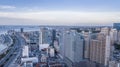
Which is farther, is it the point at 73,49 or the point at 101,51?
Result: the point at 73,49

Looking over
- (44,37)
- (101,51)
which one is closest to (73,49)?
(101,51)

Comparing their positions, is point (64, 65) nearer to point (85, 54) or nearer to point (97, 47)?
point (85, 54)

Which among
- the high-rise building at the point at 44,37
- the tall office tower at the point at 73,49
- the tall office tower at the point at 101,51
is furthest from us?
the high-rise building at the point at 44,37

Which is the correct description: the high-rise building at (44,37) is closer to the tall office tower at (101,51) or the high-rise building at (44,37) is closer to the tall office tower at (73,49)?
the tall office tower at (73,49)

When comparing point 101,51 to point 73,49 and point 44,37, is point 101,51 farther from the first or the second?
point 44,37

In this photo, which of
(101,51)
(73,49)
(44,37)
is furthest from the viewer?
(44,37)

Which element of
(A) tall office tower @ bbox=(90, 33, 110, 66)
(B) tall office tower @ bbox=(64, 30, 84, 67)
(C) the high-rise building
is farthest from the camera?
(C) the high-rise building

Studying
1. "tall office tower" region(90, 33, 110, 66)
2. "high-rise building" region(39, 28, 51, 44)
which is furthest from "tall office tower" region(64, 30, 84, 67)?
"high-rise building" region(39, 28, 51, 44)

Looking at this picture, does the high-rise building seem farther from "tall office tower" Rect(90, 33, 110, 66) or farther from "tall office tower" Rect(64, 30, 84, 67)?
"tall office tower" Rect(90, 33, 110, 66)

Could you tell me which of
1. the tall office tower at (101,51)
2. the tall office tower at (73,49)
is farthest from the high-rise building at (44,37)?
the tall office tower at (101,51)
